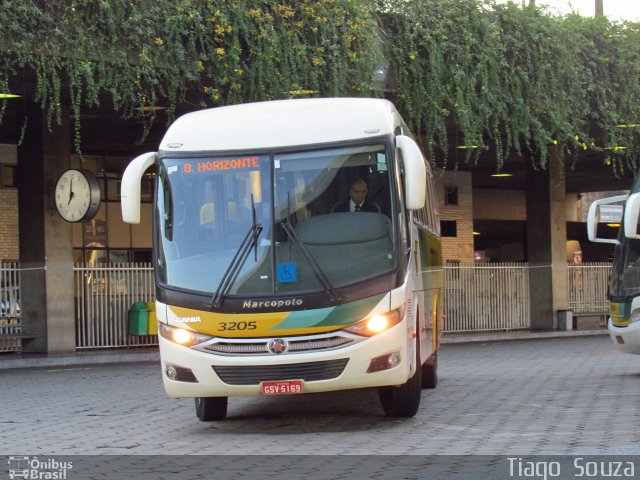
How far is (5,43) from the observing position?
18.8 meters

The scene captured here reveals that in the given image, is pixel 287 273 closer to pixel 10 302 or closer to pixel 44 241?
pixel 44 241

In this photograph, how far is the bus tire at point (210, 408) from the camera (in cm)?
1252

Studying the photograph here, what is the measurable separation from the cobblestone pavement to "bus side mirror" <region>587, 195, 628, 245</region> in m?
1.97

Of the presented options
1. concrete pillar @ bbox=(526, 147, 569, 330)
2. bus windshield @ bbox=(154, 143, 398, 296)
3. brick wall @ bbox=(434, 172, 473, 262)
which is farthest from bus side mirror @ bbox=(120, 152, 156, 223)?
brick wall @ bbox=(434, 172, 473, 262)

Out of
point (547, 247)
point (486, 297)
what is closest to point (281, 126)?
point (486, 297)

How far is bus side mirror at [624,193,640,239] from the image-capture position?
15.4 metres

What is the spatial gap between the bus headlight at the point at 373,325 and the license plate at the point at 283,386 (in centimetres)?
66

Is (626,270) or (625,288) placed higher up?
(626,270)

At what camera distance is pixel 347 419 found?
12.5m

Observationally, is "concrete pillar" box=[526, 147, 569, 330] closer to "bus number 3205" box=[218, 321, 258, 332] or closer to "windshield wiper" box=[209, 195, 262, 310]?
"windshield wiper" box=[209, 195, 262, 310]

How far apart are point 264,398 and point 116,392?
266 centimetres

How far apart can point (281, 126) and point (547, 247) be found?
23689 millimetres

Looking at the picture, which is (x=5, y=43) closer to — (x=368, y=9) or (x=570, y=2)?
(x=368, y=9)

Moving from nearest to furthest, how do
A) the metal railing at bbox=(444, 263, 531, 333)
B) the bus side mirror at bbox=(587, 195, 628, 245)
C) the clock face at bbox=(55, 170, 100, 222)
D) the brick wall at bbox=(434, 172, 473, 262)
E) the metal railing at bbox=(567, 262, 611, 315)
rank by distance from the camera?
1. the bus side mirror at bbox=(587, 195, 628, 245)
2. the clock face at bbox=(55, 170, 100, 222)
3. the metal railing at bbox=(444, 263, 531, 333)
4. the metal railing at bbox=(567, 262, 611, 315)
5. the brick wall at bbox=(434, 172, 473, 262)
